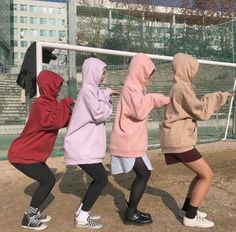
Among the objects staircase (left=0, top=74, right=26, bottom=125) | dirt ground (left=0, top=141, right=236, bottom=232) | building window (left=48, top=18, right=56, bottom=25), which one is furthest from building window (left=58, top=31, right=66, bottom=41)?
dirt ground (left=0, top=141, right=236, bottom=232)

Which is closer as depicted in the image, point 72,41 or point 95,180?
point 95,180

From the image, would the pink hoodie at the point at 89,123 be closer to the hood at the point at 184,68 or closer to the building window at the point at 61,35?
the hood at the point at 184,68

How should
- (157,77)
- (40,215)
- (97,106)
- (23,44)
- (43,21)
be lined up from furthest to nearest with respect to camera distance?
1. (43,21)
2. (23,44)
3. (157,77)
4. (40,215)
5. (97,106)

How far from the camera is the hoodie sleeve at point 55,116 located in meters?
4.96

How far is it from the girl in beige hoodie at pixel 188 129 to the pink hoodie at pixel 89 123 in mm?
647

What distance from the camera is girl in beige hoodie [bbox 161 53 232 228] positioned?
5.02 meters

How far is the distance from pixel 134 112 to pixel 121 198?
1.66 m

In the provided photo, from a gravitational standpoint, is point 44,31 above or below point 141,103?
above

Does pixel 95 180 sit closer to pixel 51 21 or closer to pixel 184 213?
pixel 184 213

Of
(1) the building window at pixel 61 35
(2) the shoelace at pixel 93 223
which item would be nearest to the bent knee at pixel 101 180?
(2) the shoelace at pixel 93 223

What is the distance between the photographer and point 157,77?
11.1 metres

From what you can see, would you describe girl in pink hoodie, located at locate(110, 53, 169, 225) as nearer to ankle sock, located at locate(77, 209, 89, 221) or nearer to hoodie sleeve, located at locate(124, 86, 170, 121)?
hoodie sleeve, located at locate(124, 86, 170, 121)

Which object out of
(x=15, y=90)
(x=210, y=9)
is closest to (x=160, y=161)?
(x=15, y=90)

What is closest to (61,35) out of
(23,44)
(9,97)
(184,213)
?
(23,44)
